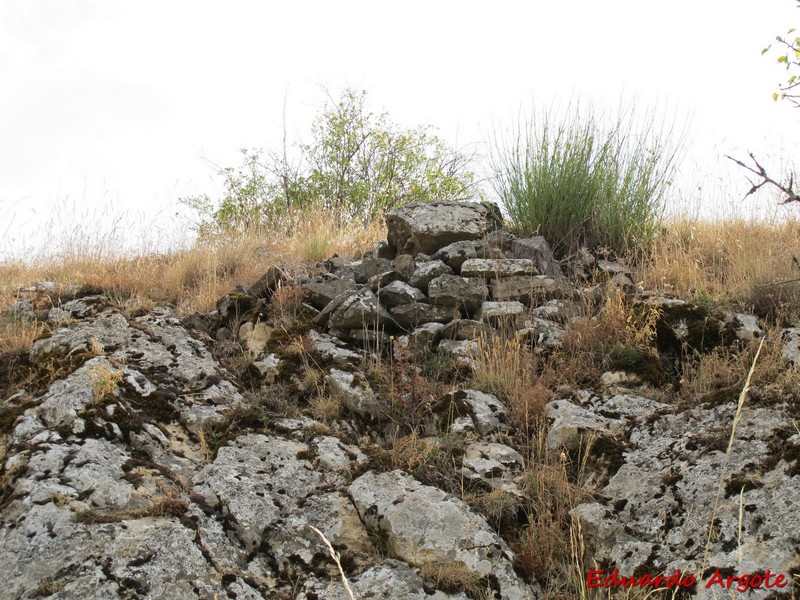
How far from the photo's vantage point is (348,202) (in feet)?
49.5

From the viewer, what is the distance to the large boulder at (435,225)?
25.4 ft

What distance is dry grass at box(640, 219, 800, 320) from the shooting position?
6219 mm

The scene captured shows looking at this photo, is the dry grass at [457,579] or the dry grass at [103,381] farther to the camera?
the dry grass at [103,381]

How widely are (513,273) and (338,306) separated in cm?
175

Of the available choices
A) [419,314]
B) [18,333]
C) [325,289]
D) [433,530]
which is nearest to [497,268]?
[419,314]

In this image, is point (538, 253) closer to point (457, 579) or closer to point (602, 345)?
point (602, 345)

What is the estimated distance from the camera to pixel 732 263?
23.5ft

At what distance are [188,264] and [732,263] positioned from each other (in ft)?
19.0

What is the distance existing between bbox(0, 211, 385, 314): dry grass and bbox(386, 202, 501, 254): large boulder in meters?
0.93

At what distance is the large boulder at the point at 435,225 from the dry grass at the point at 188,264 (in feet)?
3.06

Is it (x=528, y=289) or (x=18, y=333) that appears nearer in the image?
(x=18, y=333)

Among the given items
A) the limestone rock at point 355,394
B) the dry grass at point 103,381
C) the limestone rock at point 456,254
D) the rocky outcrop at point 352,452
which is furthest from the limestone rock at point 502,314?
the dry grass at point 103,381

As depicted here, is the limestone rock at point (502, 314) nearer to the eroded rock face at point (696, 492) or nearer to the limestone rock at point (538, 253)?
the limestone rock at point (538, 253)

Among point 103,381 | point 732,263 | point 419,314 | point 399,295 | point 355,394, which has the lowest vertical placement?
point 355,394
